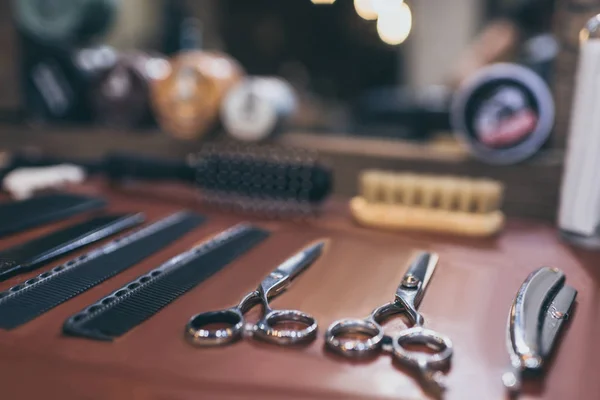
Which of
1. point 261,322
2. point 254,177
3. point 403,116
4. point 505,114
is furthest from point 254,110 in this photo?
point 403,116

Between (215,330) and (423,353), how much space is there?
15cm

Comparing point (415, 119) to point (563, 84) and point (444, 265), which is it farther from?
point (444, 265)

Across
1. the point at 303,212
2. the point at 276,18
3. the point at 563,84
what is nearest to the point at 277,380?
the point at 303,212

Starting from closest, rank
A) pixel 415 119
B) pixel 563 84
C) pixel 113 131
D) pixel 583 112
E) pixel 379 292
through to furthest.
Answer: pixel 379 292 < pixel 583 112 < pixel 563 84 < pixel 113 131 < pixel 415 119

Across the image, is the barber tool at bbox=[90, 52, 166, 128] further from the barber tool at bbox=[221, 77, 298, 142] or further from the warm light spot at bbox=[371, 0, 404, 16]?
the warm light spot at bbox=[371, 0, 404, 16]

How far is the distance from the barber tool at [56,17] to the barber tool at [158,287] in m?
0.55

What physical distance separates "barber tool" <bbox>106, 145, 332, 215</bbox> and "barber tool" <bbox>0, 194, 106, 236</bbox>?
0.39ft

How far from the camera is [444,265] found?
587 millimetres

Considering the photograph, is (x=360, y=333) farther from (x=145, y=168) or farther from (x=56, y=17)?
(x=56, y=17)

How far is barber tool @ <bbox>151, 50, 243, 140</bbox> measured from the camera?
2.82ft

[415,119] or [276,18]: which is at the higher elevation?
[276,18]

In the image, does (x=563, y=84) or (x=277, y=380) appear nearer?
(x=277, y=380)

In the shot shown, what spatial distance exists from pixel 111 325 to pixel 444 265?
1.06 feet

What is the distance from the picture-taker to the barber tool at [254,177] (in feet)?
2.46
